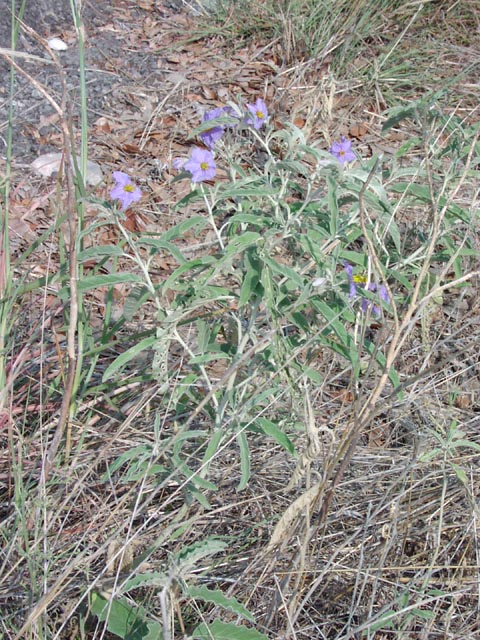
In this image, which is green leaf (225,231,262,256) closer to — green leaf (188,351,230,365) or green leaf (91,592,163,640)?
green leaf (188,351,230,365)

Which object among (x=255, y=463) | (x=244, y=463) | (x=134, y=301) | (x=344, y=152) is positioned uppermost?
(x=344, y=152)

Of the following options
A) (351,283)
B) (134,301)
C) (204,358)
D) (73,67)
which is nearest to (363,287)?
(351,283)

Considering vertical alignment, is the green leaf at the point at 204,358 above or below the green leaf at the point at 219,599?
above

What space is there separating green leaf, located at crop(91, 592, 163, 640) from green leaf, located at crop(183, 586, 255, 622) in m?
0.09

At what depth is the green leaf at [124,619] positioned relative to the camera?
1.42m

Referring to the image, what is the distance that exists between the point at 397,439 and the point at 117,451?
0.77m

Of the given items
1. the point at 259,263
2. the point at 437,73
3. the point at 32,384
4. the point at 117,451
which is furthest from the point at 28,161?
the point at 437,73

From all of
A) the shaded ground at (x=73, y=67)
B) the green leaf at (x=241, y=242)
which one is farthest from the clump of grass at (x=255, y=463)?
the shaded ground at (x=73, y=67)

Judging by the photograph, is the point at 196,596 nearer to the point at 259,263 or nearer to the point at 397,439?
the point at 259,263

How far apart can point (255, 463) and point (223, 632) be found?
56 centimetres

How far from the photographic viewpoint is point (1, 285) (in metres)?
Result: 1.92

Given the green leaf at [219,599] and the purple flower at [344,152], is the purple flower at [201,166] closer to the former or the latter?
the purple flower at [344,152]

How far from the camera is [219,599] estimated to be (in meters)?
1.40

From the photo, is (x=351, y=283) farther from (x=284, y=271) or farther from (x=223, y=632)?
(x=223, y=632)
